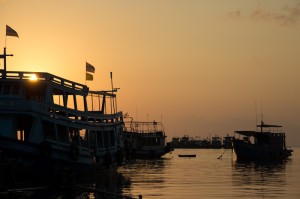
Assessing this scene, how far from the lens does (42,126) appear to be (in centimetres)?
3903

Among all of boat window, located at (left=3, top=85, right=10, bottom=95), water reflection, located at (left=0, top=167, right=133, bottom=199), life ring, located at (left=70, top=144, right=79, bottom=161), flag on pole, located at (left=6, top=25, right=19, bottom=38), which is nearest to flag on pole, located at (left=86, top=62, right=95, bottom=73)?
water reflection, located at (left=0, top=167, right=133, bottom=199)

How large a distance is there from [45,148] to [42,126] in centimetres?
202

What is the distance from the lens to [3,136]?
117ft

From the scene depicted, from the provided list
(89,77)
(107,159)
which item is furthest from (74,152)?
(89,77)

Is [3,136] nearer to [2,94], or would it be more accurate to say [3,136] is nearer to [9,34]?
[2,94]

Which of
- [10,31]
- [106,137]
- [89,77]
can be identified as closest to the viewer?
[10,31]

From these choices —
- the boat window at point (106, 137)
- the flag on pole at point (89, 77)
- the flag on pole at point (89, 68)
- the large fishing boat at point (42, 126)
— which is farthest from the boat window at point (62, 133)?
the flag on pole at point (89, 68)

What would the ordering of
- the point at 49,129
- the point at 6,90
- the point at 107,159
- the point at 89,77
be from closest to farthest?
the point at 6,90
the point at 49,129
the point at 107,159
the point at 89,77

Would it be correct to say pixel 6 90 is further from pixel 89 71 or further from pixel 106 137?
pixel 106 137

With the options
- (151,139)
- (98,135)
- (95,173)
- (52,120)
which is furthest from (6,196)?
(151,139)

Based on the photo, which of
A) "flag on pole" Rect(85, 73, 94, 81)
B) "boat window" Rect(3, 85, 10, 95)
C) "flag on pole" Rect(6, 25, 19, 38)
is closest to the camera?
"boat window" Rect(3, 85, 10, 95)

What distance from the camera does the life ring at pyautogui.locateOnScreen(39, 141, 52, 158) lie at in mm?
37406

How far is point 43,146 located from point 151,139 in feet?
227

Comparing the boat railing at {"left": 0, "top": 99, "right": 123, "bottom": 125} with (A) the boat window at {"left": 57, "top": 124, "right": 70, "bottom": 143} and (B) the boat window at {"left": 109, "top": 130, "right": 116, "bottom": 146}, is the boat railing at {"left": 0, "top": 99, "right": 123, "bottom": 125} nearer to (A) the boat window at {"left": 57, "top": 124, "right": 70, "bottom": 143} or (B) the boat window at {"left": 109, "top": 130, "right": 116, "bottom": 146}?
(A) the boat window at {"left": 57, "top": 124, "right": 70, "bottom": 143}
